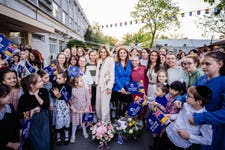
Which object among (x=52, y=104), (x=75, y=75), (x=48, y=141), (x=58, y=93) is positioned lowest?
(x=48, y=141)

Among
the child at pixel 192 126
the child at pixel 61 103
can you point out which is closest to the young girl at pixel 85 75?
the child at pixel 61 103

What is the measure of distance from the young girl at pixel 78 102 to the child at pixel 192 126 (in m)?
1.86

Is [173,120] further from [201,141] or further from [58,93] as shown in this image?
[58,93]

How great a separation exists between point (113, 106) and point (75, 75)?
1663 millimetres

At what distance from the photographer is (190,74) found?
9.57ft

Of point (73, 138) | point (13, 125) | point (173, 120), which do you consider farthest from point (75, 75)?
point (173, 120)

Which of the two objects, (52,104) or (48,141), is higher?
(52,104)

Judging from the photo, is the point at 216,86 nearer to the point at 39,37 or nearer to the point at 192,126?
the point at 192,126

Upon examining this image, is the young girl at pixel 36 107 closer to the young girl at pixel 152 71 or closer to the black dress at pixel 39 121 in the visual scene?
the black dress at pixel 39 121

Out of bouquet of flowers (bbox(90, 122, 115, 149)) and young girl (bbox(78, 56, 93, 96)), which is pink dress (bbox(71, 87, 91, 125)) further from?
bouquet of flowers (bbox(90, 122, 115, 149))

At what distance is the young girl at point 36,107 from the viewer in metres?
2.28

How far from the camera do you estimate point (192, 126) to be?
1769mm

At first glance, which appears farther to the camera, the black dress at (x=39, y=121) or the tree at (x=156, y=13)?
the tree at (x=156, y=13)

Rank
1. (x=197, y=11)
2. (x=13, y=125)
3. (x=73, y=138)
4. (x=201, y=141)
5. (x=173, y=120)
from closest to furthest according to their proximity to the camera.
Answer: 1. (x=201, y=141)
2. (x=13, y=125)
3. (x=173, y=120)
4. (x=73, y=138)
5. (x=197, y=11)
